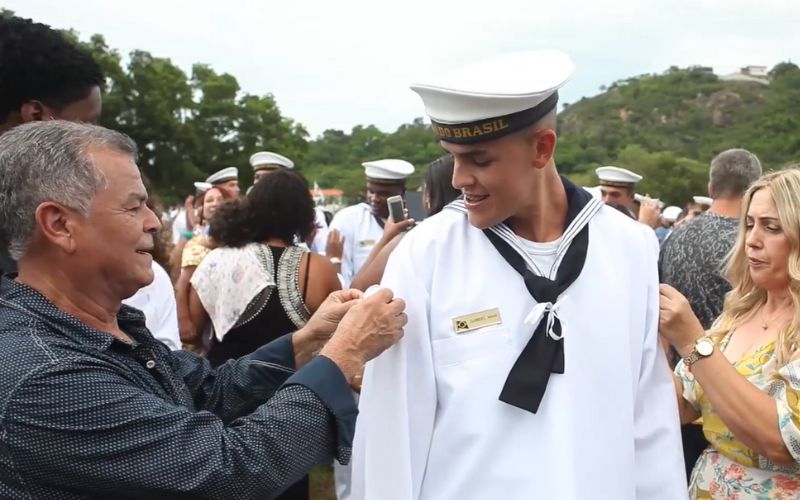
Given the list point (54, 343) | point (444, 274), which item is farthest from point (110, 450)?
point (444, 274)

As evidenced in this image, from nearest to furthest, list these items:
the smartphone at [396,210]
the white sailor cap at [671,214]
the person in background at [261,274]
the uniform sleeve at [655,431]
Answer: the uniform sleeve at [655,431] → the person in background at [261,274] → the smartphone at [396,210] → the white sailor cap at [671,214]

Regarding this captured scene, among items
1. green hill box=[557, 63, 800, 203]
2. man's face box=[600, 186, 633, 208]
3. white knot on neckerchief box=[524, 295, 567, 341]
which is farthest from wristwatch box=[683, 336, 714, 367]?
green hill box=[557, 63, 800, 203]

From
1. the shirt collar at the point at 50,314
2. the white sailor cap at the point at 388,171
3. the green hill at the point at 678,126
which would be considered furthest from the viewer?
the green hill at the point at 678,126

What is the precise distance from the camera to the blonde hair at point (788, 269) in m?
2.57

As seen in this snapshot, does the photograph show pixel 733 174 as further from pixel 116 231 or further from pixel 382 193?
pixel 116 231

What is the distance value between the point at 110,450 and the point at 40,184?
61cm

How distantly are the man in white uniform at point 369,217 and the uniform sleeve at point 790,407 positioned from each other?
4255 mm

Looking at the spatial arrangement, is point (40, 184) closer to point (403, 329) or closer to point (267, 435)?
point (267, 435)

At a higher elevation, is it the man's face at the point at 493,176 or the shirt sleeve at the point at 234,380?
the man's face at the point at 493,176

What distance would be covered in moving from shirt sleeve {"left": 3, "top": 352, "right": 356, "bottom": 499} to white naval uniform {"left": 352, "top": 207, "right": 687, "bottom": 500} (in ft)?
1.16

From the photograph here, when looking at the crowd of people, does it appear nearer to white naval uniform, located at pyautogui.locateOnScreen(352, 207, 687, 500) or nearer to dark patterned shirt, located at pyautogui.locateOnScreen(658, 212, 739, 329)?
white naval uniform, located at pyautogui.locateOnScreen(352, 207, 687, 500)

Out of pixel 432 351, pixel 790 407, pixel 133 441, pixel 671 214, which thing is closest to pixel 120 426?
pixel 133 441

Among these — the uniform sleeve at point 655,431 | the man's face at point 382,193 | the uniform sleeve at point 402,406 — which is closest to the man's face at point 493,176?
the uniform sleeve at point 402,406

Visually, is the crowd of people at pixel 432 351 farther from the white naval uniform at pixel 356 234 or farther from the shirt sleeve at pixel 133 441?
the white naval uniform at pixel 356 234
